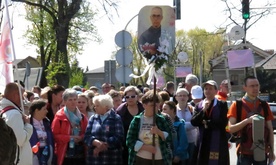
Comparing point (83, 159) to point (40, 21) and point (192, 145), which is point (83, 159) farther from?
point (40, 21)

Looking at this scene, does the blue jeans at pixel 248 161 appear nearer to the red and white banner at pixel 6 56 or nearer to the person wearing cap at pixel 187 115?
the person wearing cap at pixel 187 115

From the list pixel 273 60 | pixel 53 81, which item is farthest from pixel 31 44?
pixel 273 60

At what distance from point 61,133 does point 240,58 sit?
153 inches

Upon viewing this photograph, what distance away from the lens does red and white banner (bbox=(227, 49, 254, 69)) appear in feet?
35.8

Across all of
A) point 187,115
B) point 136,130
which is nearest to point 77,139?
point 136,130

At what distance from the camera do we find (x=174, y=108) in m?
9.55

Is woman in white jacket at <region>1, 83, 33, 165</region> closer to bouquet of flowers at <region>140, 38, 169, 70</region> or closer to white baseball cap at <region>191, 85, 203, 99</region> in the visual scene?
bouquet of flowers at <region>140, 38, 169, 70</region>

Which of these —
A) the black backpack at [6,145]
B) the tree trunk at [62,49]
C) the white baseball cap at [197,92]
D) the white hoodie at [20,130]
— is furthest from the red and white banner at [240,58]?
the tree trunk at [62,49]

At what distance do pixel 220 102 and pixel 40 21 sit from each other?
122 feet

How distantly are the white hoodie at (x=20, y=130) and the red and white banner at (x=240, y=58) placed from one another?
4.94 metres

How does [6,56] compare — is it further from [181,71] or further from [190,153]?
[181,71]

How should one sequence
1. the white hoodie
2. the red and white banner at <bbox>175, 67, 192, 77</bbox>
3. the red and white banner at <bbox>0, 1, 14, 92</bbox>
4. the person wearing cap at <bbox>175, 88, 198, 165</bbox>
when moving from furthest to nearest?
the red and white banner at <bbox>175, 67, 192, 77</bbox>, the person wearing cap at <bbox>175, 88, 198, 165</bbox>, the red and white banner at <bbox>0, 1, 14, 92</bbox>, the white hoodie

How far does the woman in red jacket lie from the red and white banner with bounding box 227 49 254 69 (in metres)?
3.36

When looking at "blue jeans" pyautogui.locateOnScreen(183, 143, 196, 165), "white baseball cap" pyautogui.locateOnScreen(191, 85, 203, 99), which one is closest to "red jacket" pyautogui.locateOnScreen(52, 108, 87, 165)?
"blue jeans" pyautogui.locateOnScreen(183, 143, 196, 165)
